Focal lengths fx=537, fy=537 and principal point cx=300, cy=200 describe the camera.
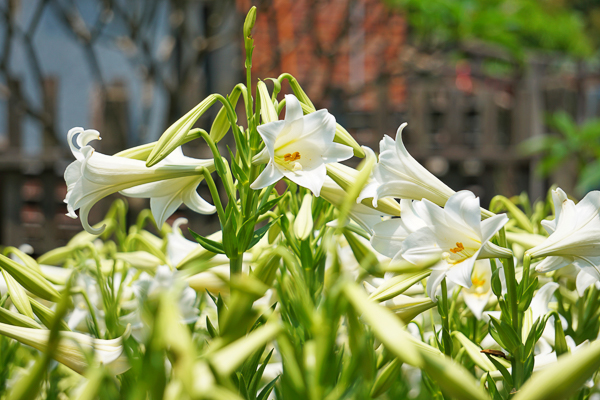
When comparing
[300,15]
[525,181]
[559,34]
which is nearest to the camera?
[525,181]

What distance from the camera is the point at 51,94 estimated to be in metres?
3.25

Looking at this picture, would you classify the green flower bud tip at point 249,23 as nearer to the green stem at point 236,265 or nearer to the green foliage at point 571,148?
the green stem at point 236,265

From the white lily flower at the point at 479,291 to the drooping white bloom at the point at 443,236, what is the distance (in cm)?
10

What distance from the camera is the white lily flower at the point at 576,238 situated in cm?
48

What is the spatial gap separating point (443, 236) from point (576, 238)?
119 millimetres

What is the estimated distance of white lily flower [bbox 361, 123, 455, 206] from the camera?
1.71ft

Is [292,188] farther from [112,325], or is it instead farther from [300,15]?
[300,15]

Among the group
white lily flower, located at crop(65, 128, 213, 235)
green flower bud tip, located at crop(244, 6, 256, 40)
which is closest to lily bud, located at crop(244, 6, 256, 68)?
green flower bud tip, located at crop(244, 6, 256, 40)

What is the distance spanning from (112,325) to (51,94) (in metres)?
3.09

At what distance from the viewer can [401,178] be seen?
54 cm

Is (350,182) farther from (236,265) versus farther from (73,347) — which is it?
(73,347)

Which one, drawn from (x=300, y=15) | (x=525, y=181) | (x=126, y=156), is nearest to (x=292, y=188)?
(x=126, y=156)

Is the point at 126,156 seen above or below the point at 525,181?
above

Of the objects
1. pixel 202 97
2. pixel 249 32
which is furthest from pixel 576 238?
pixel 202 97
